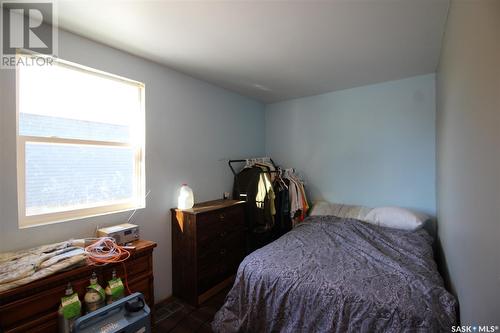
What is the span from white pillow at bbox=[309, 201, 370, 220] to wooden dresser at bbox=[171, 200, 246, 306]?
1264 millimetres

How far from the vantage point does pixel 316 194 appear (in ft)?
11.9

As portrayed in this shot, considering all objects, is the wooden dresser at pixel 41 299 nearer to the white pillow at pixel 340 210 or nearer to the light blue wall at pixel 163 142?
the light blue wall at pixel 163 142

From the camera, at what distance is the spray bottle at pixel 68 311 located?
4.60 ft

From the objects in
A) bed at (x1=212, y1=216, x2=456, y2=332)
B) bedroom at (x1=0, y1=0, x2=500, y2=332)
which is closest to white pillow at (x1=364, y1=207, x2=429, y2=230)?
bedroom at (x1=0, y1=0, x2=500, y2=332)

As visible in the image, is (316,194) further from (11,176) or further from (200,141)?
(11,176)

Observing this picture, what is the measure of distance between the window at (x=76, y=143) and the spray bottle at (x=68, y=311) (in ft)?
2.13

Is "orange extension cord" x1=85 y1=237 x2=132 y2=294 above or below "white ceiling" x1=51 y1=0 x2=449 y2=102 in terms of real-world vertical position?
below

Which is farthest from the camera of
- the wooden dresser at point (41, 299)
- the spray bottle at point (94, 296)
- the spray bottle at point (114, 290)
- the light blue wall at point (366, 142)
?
the light blue wall at point (366, 142)

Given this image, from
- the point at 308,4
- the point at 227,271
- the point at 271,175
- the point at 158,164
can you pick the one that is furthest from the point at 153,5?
the point at 227,271

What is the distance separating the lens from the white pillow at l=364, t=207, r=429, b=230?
2.55m

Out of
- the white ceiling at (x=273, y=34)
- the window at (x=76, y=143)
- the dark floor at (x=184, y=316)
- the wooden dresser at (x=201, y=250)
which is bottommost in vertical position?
the dark floor at (x=184, y=316)

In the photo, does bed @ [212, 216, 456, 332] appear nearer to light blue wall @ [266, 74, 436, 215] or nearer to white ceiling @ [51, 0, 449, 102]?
light blue wall @ [266, 74, 436, 215]

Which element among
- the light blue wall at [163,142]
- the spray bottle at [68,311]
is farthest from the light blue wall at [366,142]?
the spray bottle at [68,311]

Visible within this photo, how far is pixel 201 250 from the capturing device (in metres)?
2.44
